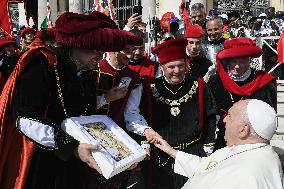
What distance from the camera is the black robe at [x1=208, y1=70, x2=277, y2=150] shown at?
165 inches

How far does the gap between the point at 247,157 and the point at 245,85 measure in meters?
1.92

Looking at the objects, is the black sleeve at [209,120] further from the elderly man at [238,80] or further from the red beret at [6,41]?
the red beret at [6,41]

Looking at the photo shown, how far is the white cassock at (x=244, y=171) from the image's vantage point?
227 centimetres

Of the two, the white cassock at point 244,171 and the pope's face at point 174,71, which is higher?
the pope's face at point 174,71

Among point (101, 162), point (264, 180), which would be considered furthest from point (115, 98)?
point (264, 180)

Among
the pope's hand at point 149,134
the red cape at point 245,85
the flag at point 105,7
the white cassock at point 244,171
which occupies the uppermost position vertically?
the flag at point 105,7

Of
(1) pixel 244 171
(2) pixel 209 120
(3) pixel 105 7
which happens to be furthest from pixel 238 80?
(3) pixel 105 7

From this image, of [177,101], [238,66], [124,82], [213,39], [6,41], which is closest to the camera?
[124,82]

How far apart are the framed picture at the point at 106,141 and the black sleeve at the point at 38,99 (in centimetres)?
7

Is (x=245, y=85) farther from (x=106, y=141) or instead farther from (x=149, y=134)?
(x=106, y=141)

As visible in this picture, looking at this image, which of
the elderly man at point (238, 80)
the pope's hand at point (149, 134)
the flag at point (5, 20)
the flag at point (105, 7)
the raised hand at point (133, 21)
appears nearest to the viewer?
the pope's hand at point (149, 134)

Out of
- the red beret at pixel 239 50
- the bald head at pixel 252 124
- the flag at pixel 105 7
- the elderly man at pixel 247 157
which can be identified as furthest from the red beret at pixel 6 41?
the bald head at pixel 252 124

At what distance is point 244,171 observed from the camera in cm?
230

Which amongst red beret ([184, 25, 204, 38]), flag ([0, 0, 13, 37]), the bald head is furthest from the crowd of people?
flag ([0, 0, 13, 37])
